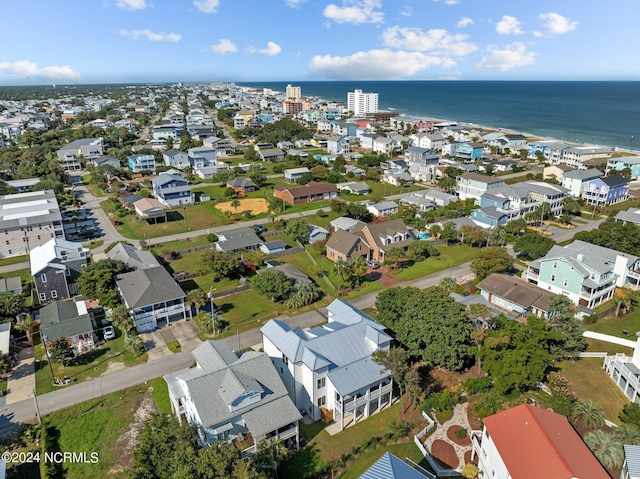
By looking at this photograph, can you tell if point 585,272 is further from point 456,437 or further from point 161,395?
point 161,395

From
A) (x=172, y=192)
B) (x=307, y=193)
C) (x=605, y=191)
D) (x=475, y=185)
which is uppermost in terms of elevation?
(x=475, y=185)

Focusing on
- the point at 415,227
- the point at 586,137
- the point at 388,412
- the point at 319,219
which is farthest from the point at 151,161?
the point at 586,137

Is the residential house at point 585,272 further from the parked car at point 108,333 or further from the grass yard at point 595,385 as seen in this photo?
the parked car at point 108,333

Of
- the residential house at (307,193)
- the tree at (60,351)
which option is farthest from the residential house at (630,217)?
the tree at (60,351)

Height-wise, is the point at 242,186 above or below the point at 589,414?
above

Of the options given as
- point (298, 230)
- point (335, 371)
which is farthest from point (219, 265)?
point (335, 371)

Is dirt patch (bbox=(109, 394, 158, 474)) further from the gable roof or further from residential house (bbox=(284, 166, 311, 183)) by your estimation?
residential house (bbox=(284, 166, 311, 183))

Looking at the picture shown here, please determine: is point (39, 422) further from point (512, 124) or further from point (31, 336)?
point (512, 124)

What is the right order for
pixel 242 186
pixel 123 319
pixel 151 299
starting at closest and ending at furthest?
1. pixel 123 319
2. pixel 151 299
3. pixel 242 186
